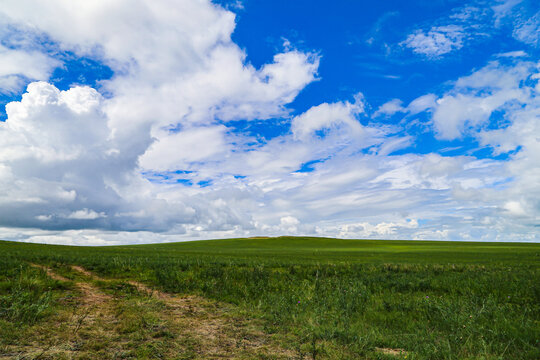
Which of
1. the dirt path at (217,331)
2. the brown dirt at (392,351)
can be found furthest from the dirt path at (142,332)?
the brown dirt at (392,351)

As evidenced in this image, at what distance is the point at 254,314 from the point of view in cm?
1007

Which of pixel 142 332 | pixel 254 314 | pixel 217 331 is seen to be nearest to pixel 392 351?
pixel 254 314

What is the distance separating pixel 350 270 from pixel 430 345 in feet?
38.9

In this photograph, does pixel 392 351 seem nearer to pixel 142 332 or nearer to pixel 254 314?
pixel 254 314

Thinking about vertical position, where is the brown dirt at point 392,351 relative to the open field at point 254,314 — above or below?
below

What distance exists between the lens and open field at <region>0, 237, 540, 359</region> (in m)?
7.09

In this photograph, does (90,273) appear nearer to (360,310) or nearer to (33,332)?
(33,332)

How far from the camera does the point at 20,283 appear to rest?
11078 millimetres

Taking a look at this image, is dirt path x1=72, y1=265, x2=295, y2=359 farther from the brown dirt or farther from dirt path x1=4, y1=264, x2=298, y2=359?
the brown dirt

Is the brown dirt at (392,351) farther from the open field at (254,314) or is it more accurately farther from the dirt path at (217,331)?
the dirt path at (217,331)

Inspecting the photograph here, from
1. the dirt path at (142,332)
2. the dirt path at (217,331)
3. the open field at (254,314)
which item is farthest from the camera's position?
the open field at (254,314)

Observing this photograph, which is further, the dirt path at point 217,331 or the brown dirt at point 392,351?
the brown dirt at point 392,351

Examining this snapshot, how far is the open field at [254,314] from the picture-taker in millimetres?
7090

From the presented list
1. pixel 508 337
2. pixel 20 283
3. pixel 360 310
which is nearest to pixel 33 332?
pixel 20 283
